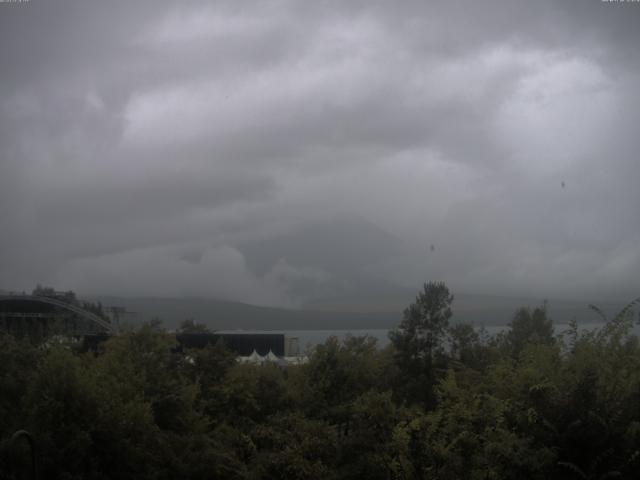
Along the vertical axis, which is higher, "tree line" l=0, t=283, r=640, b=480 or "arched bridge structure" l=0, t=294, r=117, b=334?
"arched bridge structure" l=0, t=294, r=117, b=334

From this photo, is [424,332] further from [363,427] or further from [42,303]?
[42,303]

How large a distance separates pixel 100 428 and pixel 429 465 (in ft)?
22.0

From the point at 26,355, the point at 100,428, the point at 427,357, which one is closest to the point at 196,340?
the point at 427,357

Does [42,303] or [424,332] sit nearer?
[424,332]

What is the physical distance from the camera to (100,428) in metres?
14.1

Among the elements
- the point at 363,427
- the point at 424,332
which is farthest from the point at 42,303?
the point at 363,427

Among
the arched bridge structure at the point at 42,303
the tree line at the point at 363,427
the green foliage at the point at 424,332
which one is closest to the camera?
the tree line at the point at 363,427

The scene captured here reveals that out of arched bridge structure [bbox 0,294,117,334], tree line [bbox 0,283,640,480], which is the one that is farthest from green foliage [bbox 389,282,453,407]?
arched bridge structure [bbox 0,294,117,334]

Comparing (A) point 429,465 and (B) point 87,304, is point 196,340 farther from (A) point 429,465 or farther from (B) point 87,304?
(A) point 429,465

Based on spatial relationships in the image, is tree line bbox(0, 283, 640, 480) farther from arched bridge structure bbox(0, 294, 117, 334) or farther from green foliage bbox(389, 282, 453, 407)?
arched bridge structure bbox(0, 294, 117, 334)

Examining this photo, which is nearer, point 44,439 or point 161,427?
point 44,439

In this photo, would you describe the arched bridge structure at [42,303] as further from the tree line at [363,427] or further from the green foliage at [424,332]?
the tree line at [363,427]

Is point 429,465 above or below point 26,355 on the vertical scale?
below

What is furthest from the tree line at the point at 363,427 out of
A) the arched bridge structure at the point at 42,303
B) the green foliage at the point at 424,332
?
the arched bridge structure at the point at 42,303
